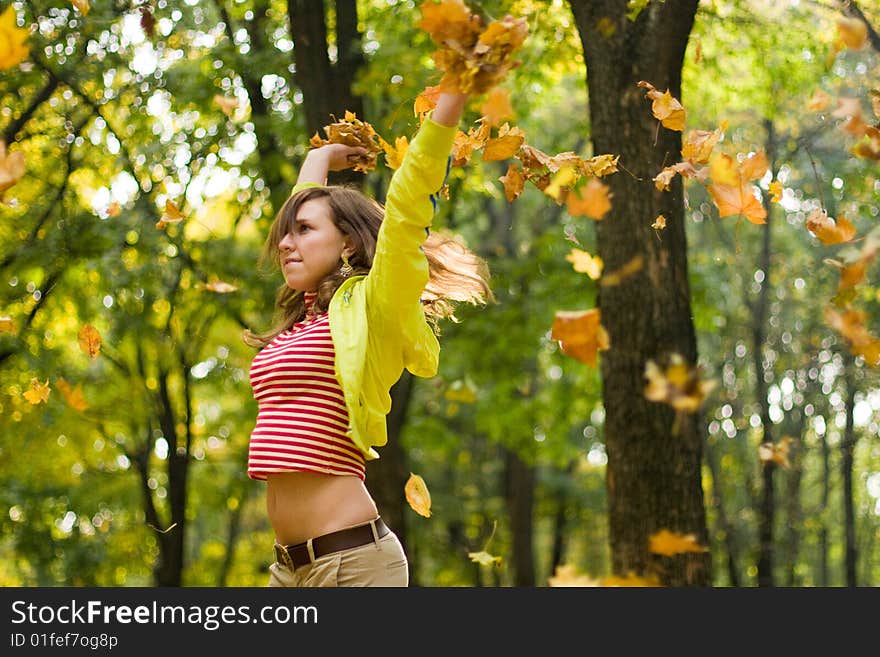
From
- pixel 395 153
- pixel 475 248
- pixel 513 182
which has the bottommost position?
pixel 513 182

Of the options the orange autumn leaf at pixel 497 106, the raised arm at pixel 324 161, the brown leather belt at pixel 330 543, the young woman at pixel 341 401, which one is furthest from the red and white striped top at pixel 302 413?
the orange autumn leaf at pixel 497 106

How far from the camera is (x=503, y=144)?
3.44 m

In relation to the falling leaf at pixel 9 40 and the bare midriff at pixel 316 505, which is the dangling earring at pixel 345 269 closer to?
the bare midriff at pixel 316 505

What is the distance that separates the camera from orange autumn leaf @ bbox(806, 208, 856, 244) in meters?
3.22

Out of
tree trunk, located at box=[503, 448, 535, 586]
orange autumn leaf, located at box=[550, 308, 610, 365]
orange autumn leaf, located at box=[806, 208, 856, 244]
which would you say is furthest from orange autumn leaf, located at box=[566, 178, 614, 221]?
tree trunk, located at box=[503, 448, 535, 586]

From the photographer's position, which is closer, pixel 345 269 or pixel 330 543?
pixel 330 543

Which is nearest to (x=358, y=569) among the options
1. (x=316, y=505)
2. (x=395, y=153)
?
(x=316, y=505)

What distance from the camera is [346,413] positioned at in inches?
122

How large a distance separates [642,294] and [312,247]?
239 cm

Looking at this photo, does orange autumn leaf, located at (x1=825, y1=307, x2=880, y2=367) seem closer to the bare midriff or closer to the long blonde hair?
the long blonde hair

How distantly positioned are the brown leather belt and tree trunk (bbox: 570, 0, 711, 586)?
239 centimetres

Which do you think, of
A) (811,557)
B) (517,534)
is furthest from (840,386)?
(811,557)

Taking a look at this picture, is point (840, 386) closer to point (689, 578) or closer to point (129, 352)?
point (129, 352)

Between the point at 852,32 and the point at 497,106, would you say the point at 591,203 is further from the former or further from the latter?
the point at 852,32
